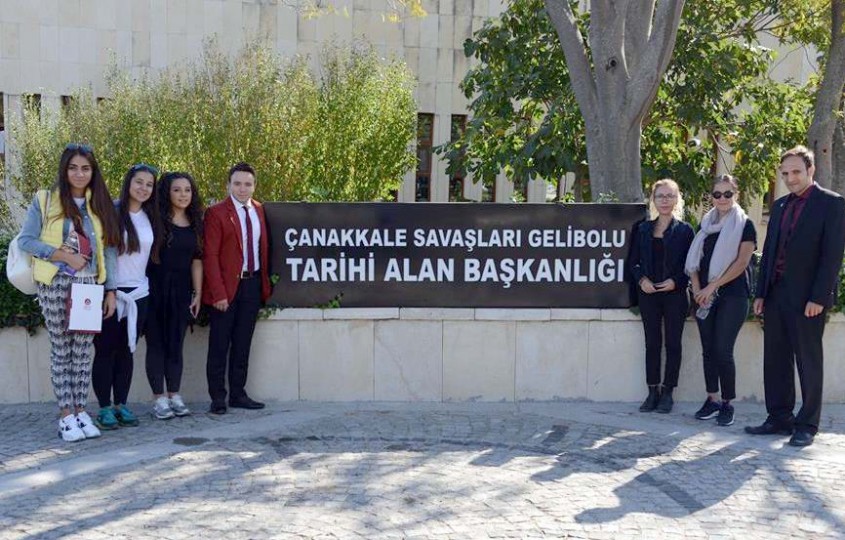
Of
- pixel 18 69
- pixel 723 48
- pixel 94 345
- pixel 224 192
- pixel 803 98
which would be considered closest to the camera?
pixel 94 345

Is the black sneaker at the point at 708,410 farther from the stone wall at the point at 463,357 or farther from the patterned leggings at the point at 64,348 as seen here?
the patterned leggings at the point at 64,348

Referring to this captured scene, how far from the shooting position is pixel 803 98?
14578mm

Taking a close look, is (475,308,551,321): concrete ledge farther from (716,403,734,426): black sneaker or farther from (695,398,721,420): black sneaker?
(716,403,734,426): black sneaker

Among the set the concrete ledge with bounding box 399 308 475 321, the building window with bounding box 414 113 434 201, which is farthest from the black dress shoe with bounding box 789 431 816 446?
the building window with bounding box 414 113 434 201

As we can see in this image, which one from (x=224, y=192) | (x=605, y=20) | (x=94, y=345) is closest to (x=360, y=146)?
(x=224, y=192)

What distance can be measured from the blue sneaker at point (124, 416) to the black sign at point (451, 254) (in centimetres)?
146

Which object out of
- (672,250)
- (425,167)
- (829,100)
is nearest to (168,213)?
(672,250)

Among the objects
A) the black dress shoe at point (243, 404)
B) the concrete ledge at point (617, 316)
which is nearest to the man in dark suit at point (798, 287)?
the concrete ledge at point (617, 316)

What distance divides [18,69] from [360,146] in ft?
41.5

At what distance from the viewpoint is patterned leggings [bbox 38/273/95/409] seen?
247 inches

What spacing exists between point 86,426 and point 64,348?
1.80ft

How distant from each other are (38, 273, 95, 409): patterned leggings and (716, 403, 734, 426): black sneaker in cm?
452

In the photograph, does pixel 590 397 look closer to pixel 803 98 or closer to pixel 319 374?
pixel 319 374

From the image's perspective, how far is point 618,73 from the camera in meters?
9.27
